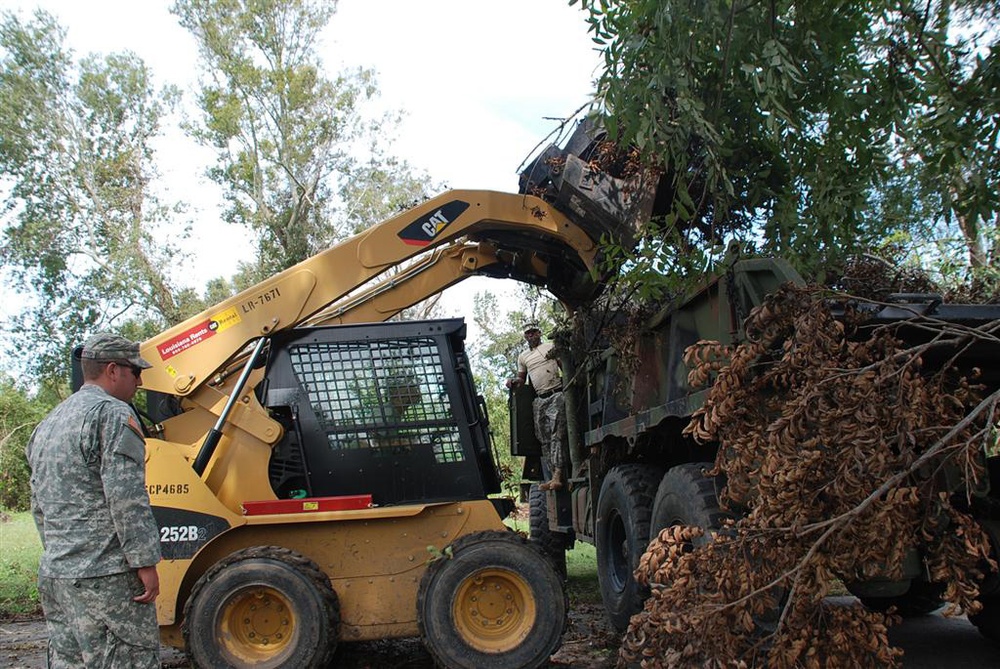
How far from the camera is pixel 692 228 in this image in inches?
244

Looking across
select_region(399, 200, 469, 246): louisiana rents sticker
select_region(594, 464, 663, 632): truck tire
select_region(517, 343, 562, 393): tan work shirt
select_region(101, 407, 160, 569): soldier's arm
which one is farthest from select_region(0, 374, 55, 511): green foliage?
select_region(101, 407, 160, 569): soldier's arm

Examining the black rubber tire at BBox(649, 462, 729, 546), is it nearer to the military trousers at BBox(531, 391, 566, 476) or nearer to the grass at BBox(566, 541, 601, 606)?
the military trousers at BBox(531, 391, 566, 476)

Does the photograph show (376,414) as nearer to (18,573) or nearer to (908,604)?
(908,604)

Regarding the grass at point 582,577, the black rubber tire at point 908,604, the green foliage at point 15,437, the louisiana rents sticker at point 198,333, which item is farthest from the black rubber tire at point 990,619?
the green foliage at point 15,437

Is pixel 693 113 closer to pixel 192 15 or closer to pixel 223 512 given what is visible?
pixel 223 512

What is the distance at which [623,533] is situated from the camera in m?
7.20

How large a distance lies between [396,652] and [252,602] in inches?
65.8

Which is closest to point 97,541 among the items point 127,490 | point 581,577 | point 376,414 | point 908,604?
point 127,490

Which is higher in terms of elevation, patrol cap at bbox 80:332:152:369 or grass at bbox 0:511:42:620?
patrol cap at bbox 80:332:152:369

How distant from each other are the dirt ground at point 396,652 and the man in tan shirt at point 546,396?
1571 mm

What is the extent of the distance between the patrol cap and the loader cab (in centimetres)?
219

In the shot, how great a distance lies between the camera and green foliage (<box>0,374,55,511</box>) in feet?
79.6

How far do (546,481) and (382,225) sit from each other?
12.3 feet

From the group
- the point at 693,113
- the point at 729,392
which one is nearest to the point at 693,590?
the point at 729,392
